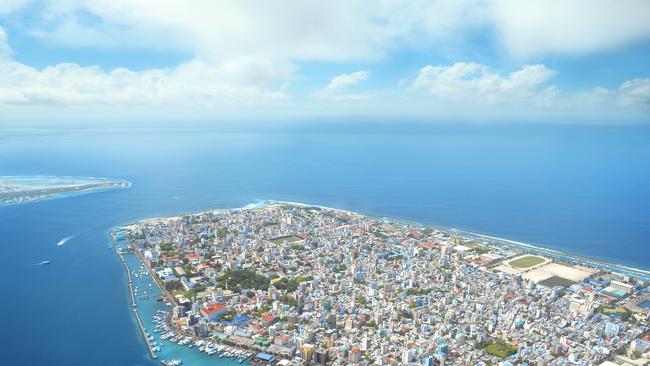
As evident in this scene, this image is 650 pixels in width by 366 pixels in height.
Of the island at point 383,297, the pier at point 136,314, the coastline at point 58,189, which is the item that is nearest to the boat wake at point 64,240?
the island at point 383,297

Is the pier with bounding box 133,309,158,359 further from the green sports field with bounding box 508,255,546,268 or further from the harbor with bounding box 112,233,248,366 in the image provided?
the green sports field with bounding box 508,255,546,268

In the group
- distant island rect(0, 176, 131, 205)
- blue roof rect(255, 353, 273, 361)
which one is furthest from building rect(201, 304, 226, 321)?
distant island rect(0, 176, 131, 205)

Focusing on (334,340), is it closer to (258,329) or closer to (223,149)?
(258,329)

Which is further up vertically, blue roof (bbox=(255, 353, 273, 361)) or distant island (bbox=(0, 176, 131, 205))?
distant island (bbox=(0, 176, 131, 205))

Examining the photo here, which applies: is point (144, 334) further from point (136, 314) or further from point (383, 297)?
point (383, 297)

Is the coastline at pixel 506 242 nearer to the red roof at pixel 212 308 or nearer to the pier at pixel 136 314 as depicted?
the pier at pixel 136 314

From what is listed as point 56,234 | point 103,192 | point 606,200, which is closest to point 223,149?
point 103,192

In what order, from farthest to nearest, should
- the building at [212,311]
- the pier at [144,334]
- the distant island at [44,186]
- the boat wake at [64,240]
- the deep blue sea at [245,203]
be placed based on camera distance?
the distant island at [44,186] < the boat wake at [64,240] < the building at [212,311] < the deep blue sea at [245,203] < the pier at [144,334]
